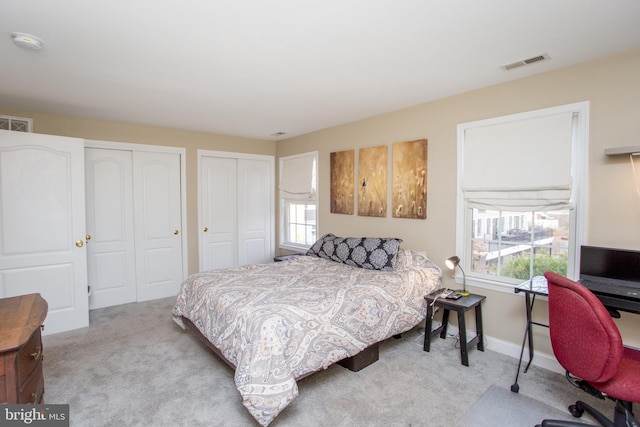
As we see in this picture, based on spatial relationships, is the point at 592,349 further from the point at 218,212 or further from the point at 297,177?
the point at 218,212

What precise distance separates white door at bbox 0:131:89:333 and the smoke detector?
5.14 ft

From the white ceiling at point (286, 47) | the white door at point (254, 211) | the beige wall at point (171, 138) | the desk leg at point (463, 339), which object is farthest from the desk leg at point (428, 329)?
the beige wall at point (171, 138)

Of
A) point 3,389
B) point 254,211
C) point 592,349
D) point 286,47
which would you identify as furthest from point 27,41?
point 592,349

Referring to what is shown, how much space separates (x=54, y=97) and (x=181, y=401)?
3.08 metres

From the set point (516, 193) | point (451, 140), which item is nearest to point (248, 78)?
point (451, 140)

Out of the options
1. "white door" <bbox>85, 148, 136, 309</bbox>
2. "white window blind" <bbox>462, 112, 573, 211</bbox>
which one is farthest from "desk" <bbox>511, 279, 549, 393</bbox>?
"white door" <bbox>85, 148, 136, 309</bbox>

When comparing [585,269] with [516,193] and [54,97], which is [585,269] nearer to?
[516,193]

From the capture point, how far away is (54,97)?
10.3ft

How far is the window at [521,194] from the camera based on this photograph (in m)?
2.49

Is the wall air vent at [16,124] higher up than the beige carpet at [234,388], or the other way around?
the wall air vent at [16,124]

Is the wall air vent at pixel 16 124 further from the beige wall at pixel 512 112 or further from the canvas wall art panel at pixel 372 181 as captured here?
the canvas wall art panel at pixel 372 181

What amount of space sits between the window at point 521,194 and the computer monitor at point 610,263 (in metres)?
0.20

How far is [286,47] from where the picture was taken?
2168mm

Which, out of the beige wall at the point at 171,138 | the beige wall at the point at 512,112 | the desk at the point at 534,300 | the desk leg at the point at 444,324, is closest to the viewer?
the desk at the point at 534,300
